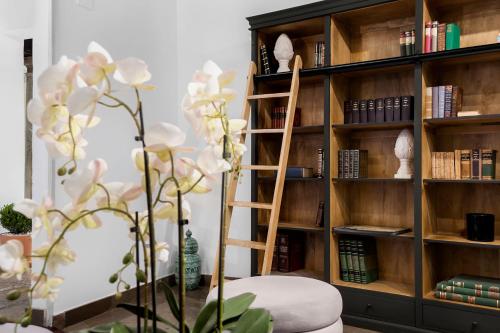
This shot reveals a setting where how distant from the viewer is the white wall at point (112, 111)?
3.02m

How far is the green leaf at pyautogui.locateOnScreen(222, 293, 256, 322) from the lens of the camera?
820 millimetres

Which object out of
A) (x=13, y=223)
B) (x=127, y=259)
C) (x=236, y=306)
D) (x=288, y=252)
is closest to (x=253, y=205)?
(x=288, y=252)

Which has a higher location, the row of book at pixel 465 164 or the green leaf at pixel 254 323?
the row of book at pixel 465 164

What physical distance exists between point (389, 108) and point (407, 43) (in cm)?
42

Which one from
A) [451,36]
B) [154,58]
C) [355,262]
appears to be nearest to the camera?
[451,36]

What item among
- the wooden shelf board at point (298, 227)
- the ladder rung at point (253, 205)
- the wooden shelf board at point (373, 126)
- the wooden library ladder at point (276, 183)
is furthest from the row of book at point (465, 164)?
the ladder rung at point (253, 205)

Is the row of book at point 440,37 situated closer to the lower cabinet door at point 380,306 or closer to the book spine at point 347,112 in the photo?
the book spine at point 347,112

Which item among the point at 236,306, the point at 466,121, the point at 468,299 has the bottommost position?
the point at 468,299

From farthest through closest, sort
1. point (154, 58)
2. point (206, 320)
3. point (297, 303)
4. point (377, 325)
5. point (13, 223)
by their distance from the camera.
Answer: point (13, 223), point (154, 58), point (377, 325), point (297, 303), point (206, 320)

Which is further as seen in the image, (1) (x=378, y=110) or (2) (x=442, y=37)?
(1) (x=378, y=110)

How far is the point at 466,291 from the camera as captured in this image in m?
2.60

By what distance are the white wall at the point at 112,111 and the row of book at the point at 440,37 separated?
216 centimetres

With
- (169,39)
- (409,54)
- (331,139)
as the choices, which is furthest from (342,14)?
(169,39)

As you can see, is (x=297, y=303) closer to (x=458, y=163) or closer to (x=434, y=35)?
(x=458, y=163)
